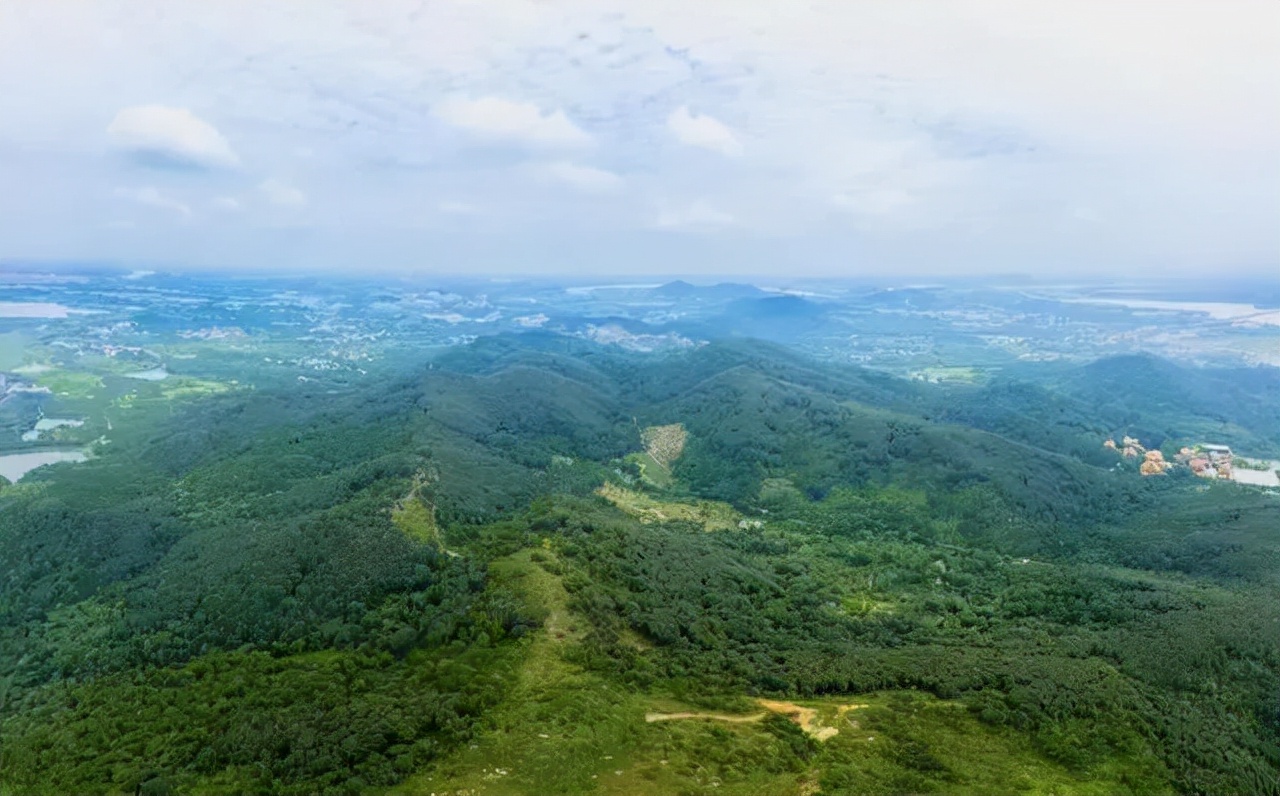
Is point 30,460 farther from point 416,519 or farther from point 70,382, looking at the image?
point 416,519

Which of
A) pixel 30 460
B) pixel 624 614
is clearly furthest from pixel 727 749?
pixel 30 460

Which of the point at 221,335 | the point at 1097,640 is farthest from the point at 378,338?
the point at 1097,640

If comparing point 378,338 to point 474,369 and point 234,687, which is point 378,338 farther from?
point 234,687

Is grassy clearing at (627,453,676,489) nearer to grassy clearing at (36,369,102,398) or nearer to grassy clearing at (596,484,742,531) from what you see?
Result: grassy clearing at (596,484,742,531)

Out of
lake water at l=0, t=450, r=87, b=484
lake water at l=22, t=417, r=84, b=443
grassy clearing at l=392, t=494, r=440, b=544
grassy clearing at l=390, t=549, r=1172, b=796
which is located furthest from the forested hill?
lake water at l=22, t=417, r=84, b=443

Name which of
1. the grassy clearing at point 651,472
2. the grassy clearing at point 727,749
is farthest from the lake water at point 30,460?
the grassy clearing at point 727,749
